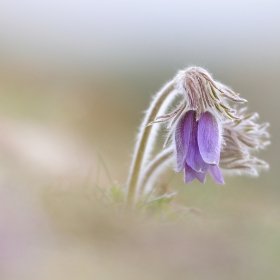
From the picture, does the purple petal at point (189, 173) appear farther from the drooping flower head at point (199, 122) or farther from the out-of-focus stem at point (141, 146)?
the out-of-focus stem at point (141, 146)

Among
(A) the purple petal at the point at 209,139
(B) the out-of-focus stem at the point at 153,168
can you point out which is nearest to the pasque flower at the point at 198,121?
(A) the purple petal at the point at 209,139

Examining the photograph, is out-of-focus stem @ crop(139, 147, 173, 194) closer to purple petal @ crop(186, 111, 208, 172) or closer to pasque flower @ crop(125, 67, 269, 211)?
pasque flower @ crop(125, 67, 269, 211)

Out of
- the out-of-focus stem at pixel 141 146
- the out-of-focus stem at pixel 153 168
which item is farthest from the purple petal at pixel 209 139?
the out-of-focus stem at pixel 153 168

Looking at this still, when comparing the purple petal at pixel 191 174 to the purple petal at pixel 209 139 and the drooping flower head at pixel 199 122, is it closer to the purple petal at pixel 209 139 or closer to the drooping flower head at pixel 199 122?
the drooping flower head at pixel 199 122

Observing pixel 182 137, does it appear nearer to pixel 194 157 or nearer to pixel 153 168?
pixel 194 157

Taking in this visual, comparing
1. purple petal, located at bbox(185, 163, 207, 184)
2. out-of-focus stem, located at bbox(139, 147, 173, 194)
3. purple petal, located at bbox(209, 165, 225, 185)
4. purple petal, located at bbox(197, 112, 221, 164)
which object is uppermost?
out-of-focus stem, located at bbox(139, 147, 173, 194)

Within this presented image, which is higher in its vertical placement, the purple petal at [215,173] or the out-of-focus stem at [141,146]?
the out-of-focus stem at [141,146]

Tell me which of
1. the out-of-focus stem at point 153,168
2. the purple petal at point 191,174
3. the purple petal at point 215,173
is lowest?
the purple petal at point 191,174

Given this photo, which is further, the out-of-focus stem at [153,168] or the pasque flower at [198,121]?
the out-of-focus stem at [153,168]

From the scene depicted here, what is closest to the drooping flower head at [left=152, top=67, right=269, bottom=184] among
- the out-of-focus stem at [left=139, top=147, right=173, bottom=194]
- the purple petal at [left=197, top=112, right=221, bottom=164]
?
the purple petal at [left=197, top=112, right=221, bottom=164]
